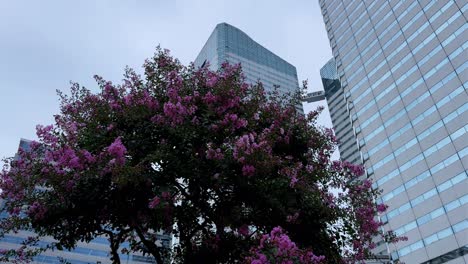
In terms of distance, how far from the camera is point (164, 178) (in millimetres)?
7906

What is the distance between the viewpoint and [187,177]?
8008mm

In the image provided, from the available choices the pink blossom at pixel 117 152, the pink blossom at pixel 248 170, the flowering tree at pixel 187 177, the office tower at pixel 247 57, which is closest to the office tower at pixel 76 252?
the flowering tree at pixel 187 177

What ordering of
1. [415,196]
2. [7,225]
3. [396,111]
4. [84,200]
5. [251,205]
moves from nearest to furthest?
[84,200]
[251,205]
[7,225]
[415,196]
[396,111]

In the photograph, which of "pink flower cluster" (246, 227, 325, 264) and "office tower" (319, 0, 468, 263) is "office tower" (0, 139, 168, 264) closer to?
"office tower" (319, 0, 468, 263)

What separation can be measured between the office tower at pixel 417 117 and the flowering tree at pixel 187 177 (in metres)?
50.3

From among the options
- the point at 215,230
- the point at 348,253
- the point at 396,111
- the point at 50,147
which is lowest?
the point at 348,253

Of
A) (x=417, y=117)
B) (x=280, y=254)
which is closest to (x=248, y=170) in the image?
(x=280, y=254)

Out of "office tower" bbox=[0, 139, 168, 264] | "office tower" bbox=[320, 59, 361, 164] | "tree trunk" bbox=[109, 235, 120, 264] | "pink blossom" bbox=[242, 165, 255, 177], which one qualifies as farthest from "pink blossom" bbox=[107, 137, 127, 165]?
"office tower" bbox=[320, 59, 361, 164]

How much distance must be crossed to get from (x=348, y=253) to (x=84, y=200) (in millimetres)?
5781

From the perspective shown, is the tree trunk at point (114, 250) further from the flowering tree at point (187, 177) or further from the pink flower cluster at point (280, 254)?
the pink flower cluster at point (280, 254)

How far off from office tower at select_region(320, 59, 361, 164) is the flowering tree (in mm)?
126145

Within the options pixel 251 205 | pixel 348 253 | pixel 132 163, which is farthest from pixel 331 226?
pixel 132 163

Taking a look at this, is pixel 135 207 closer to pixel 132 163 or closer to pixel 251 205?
pixel 132 163

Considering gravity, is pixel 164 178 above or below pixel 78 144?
below
